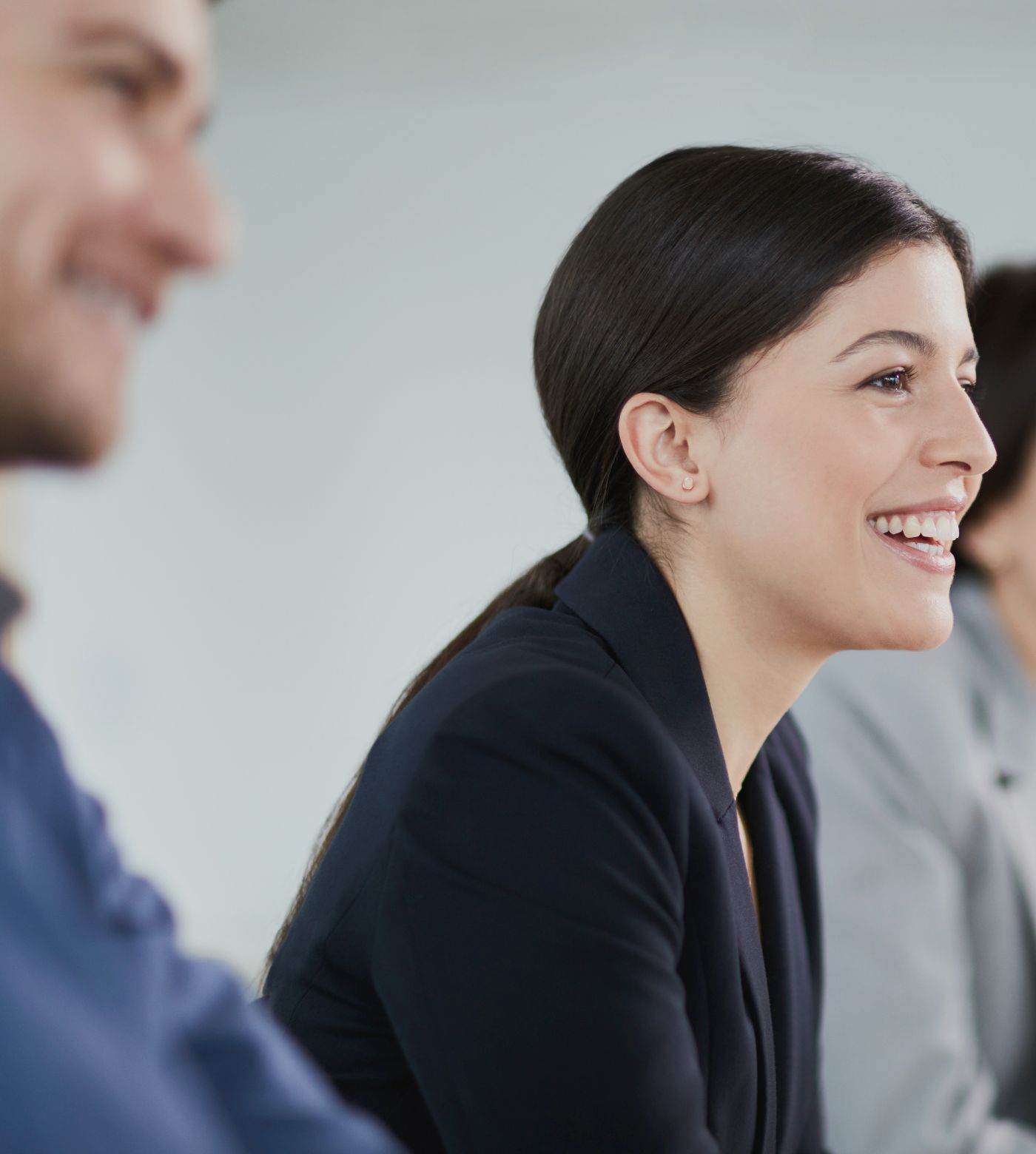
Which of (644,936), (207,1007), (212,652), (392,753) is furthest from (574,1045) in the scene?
(212,652)

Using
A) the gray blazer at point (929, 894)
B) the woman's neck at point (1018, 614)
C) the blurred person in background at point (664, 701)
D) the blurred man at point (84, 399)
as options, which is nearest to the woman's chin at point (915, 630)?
the blurred person in background at point (664, 701)

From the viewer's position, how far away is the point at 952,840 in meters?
1.62

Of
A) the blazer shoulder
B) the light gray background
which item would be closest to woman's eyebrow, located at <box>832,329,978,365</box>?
the blazer shoulder

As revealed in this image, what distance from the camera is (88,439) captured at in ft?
1.67

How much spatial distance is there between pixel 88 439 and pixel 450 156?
14.2 ft

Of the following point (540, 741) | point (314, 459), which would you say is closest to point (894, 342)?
point (540, 741)

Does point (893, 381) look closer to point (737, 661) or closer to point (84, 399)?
point (737, 661)

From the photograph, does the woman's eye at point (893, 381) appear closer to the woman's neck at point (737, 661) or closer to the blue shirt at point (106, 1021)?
the woman's neck at point (737, 661)

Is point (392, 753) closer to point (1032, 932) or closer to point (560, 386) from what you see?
point (560, 386)

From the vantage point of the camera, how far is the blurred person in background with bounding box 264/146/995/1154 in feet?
3.03

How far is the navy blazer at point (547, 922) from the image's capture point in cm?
91

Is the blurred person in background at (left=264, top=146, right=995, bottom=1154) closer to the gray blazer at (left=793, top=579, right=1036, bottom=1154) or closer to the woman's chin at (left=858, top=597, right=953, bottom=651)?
the woman's chin at (left=858, top=597, right=953, bottom=651)

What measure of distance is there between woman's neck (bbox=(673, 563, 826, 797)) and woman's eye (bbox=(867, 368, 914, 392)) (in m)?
0.24

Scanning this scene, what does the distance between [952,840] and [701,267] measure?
83cm
